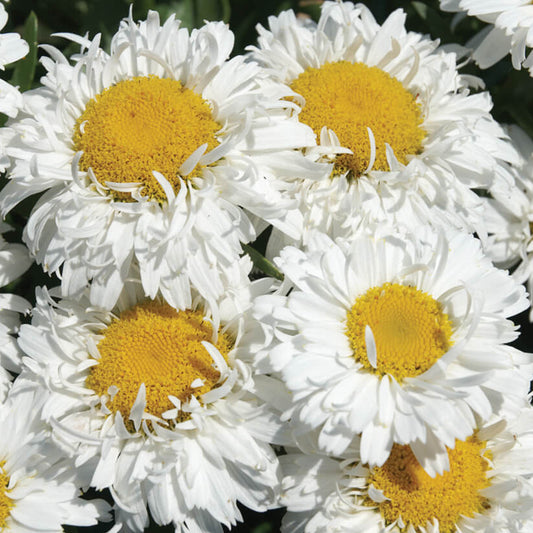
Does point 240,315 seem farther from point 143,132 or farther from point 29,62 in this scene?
point 29,62

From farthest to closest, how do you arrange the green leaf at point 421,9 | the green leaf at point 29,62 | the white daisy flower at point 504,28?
the green leaf at point 421,9 → the green leaf at point 29,62 → the white daisy flower at point 504,28

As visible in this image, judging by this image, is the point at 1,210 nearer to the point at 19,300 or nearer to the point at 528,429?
the point at 19,300

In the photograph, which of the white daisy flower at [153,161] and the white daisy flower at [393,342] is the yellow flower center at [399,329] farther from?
the white daisy flower at [153,161]

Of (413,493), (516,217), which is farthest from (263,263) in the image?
(516,217)

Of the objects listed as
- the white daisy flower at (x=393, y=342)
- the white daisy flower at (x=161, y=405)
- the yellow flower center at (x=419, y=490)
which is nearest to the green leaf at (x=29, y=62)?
the white daisy flower at (x=161, y=405)

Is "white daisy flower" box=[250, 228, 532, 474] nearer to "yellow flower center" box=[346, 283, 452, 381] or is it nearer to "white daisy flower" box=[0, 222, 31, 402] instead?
"yellow flower center" box=[346, 283, 452, 381]

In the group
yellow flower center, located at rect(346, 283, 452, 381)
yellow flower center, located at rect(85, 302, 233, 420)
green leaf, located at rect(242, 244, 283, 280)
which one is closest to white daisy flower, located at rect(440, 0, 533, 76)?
yellow flower center, located at rect(346, 283, 452, 381)
